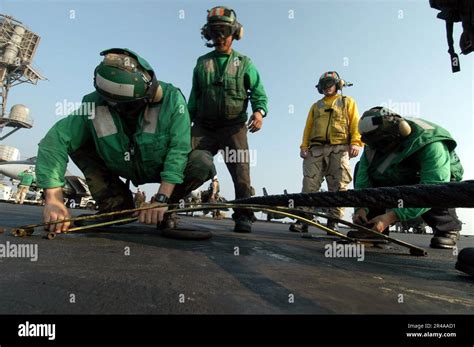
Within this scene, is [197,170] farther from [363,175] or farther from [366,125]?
[363,175]

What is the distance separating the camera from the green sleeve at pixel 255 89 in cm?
346

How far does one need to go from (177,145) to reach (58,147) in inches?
31.8

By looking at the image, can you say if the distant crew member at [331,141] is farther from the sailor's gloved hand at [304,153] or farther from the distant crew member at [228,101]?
the distant crew member at [228,101]

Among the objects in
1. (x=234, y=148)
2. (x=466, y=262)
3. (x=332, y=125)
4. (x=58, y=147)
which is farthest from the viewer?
(x=332, y=125)

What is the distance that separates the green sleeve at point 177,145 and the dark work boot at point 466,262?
1.74m

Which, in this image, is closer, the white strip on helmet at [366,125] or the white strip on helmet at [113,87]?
the white strip on helmet at [113,87]

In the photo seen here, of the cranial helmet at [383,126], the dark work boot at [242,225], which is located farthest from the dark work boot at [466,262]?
the dark work boot at [242,225]

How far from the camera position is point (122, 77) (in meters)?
1.90

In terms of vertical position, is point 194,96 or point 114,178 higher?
point 194,96

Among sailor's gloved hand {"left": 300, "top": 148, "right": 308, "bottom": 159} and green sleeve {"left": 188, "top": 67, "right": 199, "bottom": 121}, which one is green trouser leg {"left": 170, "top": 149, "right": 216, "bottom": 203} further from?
sailor's gloved hand {"left": 300, "top": 148, "right": 308, "bottom": 159}

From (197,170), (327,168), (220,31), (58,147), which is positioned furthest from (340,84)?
(58,147)

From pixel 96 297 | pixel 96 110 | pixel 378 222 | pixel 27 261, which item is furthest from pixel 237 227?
pixel 96 297

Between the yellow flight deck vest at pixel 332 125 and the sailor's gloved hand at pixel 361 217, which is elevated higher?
the yellow flight deck vest at pixel 332 125
